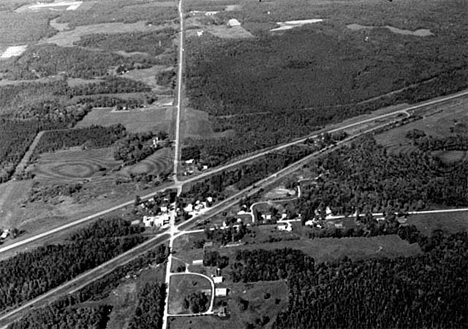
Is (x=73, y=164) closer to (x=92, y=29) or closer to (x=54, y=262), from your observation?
(x=54, y=262)

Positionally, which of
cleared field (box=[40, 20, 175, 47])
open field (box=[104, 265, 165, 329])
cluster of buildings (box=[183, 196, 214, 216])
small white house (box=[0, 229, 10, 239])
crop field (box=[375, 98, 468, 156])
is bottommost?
Answer: open field (box=[104, 265, 165, 329])

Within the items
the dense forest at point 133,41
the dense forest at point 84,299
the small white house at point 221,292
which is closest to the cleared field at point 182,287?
the small white house at point 221,292

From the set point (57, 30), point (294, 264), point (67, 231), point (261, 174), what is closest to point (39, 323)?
point (67, 231)

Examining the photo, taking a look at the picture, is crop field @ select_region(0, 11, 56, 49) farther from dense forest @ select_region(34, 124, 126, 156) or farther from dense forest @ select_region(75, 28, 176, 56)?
dense forest @ select_region(34, 124, 126, 156)

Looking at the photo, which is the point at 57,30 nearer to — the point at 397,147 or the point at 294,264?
the point at 397,147

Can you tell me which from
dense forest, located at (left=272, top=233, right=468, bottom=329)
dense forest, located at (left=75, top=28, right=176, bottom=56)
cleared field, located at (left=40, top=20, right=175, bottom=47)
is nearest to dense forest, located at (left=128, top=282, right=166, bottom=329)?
dense forest, located at (left=272, top=233, right=468, bottom=329)

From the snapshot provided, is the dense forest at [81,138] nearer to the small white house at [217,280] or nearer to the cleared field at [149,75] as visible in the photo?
the cleared field at [149,75]
